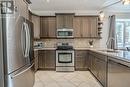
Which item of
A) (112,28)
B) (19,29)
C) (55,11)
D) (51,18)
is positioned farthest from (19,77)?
(112,28)

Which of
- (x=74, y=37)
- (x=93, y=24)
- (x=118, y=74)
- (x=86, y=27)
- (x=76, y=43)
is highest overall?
(x=93, y=24)

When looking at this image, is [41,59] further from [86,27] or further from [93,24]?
A: [93,24]

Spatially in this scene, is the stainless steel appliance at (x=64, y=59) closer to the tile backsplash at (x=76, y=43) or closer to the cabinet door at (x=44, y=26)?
the tile backsplash at (x=76, y=43)

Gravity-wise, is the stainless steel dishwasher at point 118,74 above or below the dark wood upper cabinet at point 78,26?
below

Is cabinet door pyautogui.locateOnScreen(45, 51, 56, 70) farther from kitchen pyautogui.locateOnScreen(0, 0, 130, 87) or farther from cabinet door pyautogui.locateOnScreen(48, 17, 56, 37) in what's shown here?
cabinet door pyautogui.locateOnScreen(48, 17, 56, 37)

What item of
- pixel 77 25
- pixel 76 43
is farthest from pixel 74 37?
pixel 77 25

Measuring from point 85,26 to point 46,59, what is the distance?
221 centimetres

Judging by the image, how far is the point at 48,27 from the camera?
7055 millimetres

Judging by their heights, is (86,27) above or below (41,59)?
above

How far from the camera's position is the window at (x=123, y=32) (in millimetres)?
7512

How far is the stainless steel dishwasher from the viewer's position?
280 cm

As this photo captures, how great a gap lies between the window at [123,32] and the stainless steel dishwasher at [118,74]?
13.3ft

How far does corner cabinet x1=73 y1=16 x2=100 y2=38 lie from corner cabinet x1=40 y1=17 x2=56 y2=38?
3.04 ft

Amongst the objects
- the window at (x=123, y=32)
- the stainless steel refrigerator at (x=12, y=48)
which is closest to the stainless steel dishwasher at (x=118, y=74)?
the stainless steel refrigerator at (x=12, y=48)
